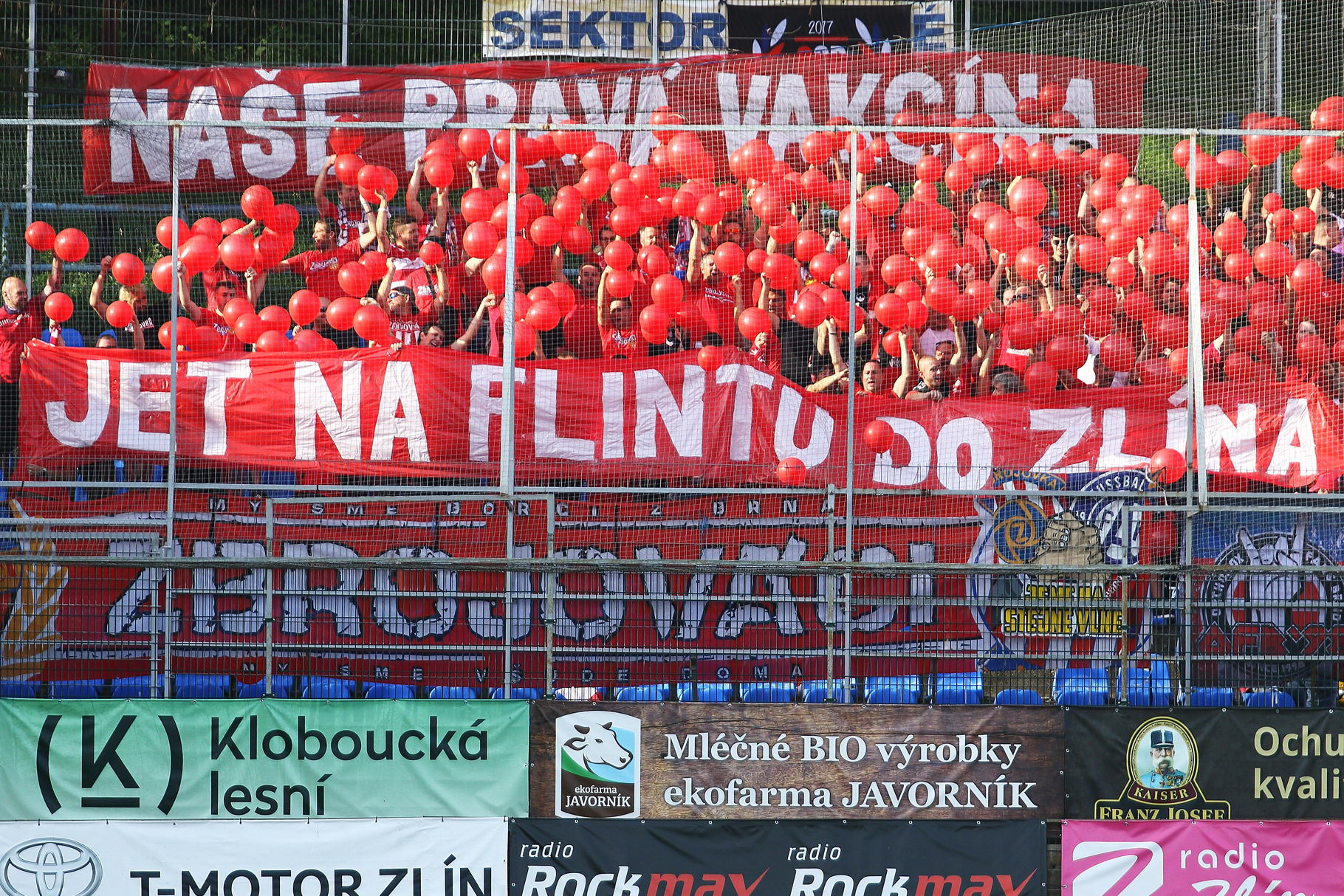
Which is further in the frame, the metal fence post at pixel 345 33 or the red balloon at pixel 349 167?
the metal fence post at pixel 345 33

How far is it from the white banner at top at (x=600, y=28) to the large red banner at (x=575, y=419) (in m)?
5.11

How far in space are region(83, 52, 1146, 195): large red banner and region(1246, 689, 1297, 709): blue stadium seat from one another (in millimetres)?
5404

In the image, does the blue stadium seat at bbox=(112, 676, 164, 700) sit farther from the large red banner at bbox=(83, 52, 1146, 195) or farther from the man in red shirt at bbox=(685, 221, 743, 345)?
the large red banner at bbox=(83, 52, 1146, 195)

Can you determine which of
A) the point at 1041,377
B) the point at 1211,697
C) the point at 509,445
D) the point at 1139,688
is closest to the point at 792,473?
the point at 509,445

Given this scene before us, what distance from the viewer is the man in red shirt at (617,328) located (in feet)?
32.6

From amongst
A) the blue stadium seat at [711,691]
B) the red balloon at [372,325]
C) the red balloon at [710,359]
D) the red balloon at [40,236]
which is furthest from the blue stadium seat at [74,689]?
the red balloon at [710,359]

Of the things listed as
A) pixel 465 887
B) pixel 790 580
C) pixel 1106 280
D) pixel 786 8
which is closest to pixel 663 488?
pixel 790 580

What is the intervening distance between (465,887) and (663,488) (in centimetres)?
267

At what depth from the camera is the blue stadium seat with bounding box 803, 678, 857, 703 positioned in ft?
28.0

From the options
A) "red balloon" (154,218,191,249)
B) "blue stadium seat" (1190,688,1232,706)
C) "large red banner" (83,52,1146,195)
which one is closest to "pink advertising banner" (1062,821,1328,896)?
"blue stadium seat" (1190,688,1232,706)

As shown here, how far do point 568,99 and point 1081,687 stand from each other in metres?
6.59

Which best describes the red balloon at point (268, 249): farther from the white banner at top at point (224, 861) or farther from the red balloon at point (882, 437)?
the red balloon at point (882, 437)

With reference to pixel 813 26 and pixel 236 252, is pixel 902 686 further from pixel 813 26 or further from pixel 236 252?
pixel 813 26

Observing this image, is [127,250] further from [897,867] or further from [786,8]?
[897,867]
